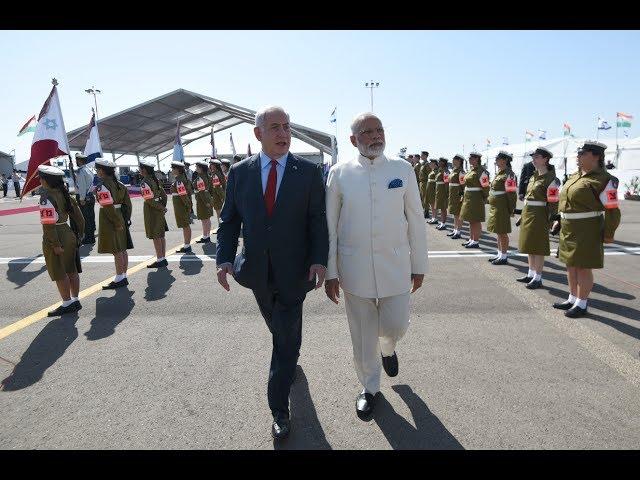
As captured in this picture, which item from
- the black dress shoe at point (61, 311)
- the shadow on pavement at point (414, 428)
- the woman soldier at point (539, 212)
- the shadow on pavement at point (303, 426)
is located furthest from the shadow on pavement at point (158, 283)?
the woman soldier at point (539, 212)

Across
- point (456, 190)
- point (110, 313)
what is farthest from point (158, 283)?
point (456, 190)

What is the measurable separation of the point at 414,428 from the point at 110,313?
405cm

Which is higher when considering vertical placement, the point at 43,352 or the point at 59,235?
the point at 59,235

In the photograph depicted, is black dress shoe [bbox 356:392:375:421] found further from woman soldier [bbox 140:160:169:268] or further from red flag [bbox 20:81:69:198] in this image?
red flag [bbox 20:81:69:198]

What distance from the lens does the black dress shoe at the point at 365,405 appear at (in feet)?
8.71

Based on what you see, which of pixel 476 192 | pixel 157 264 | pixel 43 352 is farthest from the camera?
pixel 476 192

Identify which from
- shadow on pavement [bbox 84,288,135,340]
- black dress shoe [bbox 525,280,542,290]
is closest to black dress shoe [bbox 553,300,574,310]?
black dress shoe [bbox 525,280,542,290]

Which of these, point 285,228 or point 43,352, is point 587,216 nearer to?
point 285,228

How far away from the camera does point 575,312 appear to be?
173 inches

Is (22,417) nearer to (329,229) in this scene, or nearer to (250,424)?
(250,424)

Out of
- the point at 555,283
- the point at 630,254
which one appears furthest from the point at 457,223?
the point at 555,283

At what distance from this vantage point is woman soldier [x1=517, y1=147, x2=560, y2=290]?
546cm

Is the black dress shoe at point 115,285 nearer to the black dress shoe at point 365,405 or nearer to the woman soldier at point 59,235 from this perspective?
the woman soldier at point 59,235

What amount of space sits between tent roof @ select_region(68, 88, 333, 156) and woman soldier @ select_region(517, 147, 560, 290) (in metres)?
22.5
